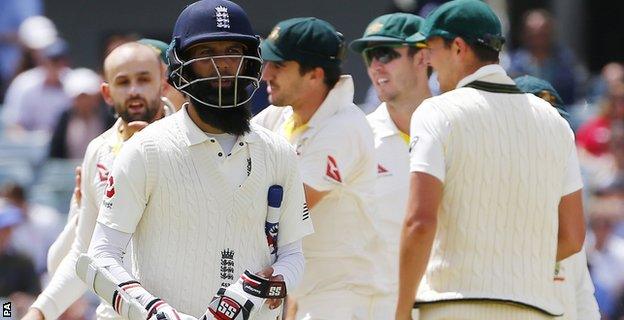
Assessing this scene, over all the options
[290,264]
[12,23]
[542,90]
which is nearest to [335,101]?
[542,90]

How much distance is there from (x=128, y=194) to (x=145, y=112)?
61.6 inches

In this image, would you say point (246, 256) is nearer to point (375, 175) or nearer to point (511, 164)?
point (511, 164)

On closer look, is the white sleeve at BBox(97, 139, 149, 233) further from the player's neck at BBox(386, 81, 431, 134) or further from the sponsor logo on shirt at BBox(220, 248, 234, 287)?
the player's neck at BBox(386, 81, 431, 134)

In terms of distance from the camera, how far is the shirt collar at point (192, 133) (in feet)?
18.1

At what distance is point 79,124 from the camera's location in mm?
13562

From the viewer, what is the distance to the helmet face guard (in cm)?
552

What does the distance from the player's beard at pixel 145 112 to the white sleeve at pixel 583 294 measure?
1.99 m

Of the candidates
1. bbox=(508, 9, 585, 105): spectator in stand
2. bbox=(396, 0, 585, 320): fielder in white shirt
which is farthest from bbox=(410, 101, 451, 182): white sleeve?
bbox=(508, 9, 585, 105): spectator in stand

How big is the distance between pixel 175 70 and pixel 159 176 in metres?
0.40

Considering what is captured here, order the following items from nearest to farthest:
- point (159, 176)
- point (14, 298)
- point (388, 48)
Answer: point (159, 176)
point (388, 48)
point (14, 298)

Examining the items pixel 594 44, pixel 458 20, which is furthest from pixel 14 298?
pixel 594 44

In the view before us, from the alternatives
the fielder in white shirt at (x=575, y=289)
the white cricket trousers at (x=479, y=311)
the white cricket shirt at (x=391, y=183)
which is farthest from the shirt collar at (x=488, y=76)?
the white cricket shirt at (x=391, y=183)

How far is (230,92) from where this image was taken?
555 cm

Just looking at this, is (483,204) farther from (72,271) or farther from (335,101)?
(72,271)
